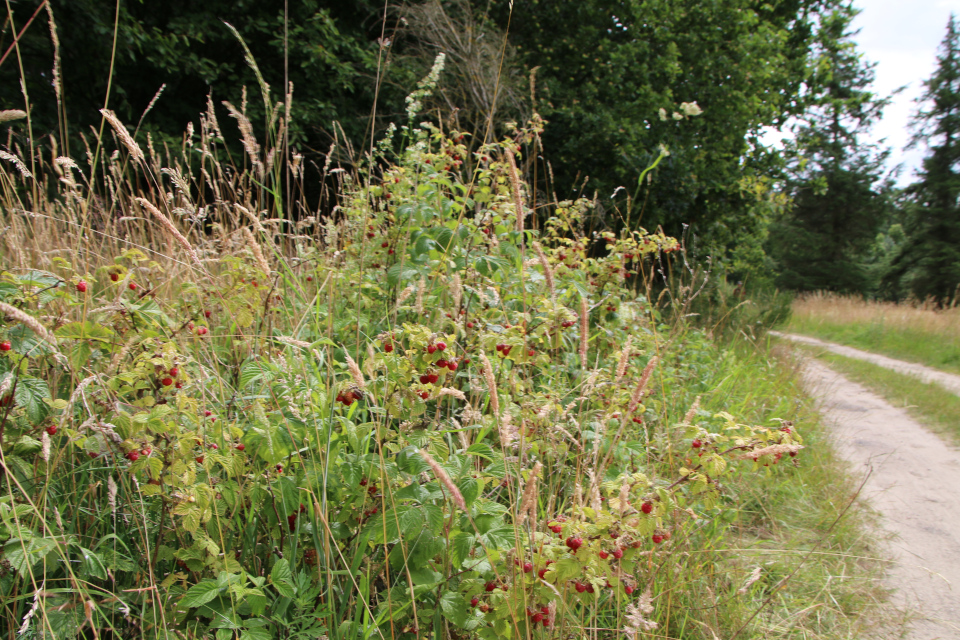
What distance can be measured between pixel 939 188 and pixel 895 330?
1544 centimetres

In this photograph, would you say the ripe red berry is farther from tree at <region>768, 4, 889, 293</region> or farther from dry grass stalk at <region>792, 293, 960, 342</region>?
tree at <region>768, 4, 889, 293</region>

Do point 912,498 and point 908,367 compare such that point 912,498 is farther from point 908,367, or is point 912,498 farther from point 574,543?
point 908,367

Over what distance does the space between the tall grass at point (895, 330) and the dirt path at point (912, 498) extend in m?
3.71

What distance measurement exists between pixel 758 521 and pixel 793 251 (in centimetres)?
2996

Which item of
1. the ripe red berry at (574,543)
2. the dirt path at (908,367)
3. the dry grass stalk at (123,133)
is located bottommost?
the dirt path at (908,367)

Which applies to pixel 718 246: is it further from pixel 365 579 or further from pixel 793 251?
pixel 793 251

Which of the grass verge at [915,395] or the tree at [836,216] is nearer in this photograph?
the grass verge at [915,395]

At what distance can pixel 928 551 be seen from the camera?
94.3 inches

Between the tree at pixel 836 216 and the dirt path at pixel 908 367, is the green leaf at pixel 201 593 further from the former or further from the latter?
the tree at pixel 836 216

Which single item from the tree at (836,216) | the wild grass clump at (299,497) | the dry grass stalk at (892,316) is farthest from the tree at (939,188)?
the wild grass clump at (299,497)

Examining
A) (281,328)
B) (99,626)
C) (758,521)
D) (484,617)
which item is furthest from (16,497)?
(758,521)

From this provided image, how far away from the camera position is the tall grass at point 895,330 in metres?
7.76

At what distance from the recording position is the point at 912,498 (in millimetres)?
2969

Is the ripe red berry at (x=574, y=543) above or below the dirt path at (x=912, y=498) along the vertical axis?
above
